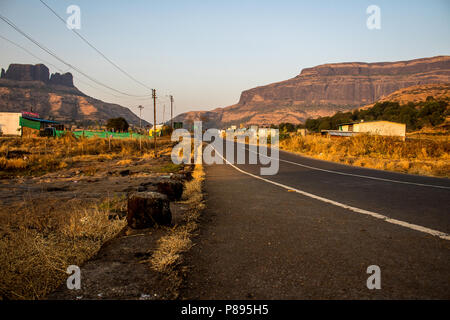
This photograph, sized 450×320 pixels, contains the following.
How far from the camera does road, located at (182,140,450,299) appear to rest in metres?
2.53

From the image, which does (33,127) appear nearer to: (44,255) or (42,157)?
(42,157)

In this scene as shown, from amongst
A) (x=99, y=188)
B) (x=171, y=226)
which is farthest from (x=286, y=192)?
(x=99, y=188)

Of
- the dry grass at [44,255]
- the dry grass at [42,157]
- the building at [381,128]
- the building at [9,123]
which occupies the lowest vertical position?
the dry grass at [44,255]

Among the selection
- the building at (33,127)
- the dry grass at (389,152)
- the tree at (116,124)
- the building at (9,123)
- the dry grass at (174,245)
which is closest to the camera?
the dry grass at (174,245)

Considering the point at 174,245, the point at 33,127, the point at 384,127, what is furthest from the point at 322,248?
the point at 33,127

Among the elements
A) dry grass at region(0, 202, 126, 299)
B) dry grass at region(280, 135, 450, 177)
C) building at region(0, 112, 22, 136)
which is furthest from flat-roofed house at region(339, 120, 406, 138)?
building at region(0, 112, 22, 136)

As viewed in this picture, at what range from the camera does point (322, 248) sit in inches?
141

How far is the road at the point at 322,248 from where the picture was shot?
2535mm

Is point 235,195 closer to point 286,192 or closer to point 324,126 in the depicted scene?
point 286,192

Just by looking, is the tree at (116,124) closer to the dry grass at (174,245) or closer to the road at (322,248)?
the road at (322,248)

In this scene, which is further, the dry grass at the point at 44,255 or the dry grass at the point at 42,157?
the dry grass at the point at 42,157

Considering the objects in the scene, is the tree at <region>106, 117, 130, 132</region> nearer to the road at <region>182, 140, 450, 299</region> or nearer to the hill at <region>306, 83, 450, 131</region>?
the hill at <region>306, 83, 450, 131</region>

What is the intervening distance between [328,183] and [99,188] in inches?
350

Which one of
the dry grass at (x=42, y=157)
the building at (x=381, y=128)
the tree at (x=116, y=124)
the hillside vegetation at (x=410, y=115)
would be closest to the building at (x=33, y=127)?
the dry grass at (x=42, y=157)
